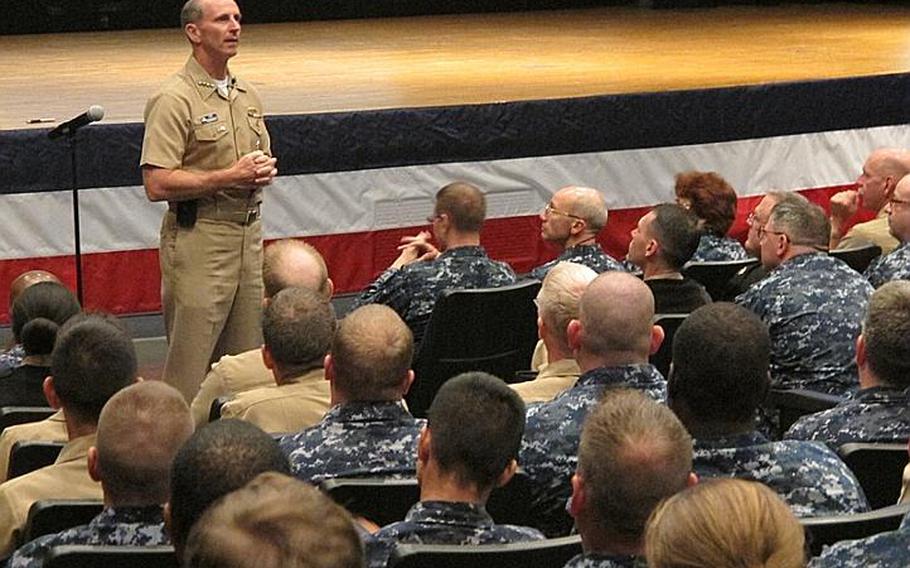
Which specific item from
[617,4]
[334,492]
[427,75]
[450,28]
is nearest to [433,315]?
[334,492]

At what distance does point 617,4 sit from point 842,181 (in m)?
5.37

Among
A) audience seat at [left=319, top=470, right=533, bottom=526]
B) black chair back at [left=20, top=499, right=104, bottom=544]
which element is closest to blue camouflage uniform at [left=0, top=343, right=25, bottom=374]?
black chair back at [left=20, top=499, right=104, bottom=544]

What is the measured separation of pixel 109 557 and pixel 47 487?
2.20 feet

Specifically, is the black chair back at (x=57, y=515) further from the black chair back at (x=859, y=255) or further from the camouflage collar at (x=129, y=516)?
the black chair back at (x=859, y=255)

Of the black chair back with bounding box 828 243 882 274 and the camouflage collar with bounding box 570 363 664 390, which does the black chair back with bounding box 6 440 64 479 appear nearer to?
the camouflage collar with bounding box 570 363 664 390

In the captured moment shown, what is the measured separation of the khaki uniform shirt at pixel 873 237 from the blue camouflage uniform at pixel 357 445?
10.7 feet

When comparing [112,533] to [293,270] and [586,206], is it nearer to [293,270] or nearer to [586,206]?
[293,270]

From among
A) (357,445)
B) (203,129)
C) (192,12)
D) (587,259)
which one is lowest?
(587,259)

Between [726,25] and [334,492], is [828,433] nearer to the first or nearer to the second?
[334,492]

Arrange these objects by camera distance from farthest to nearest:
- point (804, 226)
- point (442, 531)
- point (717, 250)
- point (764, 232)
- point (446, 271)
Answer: point (717, 250), point (446, 271), point (764, 232), point (804, 226), point (442, 531)

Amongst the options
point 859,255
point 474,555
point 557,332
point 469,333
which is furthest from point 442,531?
point 859,255

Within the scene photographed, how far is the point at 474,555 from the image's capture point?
2.50 meters

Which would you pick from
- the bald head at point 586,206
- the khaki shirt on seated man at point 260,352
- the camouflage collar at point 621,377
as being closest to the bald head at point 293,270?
the khaki shirt on seated man at point 260,352

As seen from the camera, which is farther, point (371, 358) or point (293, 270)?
point (293, 270)
